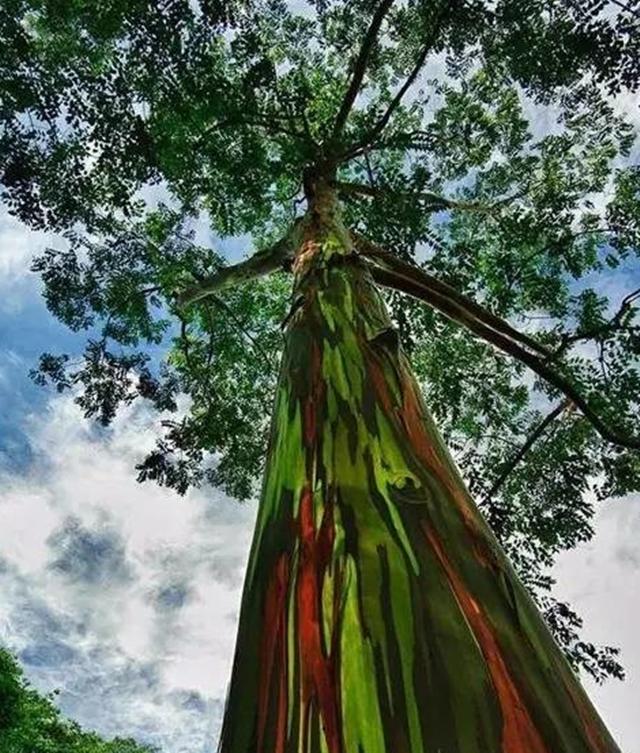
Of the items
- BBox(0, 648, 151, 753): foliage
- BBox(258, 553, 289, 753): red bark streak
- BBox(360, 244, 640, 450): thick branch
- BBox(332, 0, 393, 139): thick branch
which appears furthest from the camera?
BBox(0, 648, 151, 753): foliage

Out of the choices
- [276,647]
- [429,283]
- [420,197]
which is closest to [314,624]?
[276,647]

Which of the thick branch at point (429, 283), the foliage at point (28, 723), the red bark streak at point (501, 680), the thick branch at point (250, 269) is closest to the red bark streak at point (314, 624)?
the red bark streak at point (501, 680)

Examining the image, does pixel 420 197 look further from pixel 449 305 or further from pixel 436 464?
pixel 436 464

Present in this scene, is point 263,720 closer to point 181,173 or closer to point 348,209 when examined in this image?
point 181,173

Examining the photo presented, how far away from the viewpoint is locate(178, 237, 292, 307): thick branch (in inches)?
169

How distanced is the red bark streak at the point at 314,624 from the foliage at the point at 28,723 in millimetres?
12321

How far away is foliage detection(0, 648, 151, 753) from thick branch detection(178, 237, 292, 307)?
31.2ft

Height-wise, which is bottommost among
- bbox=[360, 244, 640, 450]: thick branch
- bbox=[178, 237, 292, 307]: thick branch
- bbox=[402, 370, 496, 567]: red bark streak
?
bbox=[402, 370, 496, 567]: red bark streak

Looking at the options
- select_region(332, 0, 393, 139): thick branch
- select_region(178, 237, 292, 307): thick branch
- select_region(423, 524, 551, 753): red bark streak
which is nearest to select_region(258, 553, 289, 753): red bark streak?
select_region(423, 524, 551, 753): red bark streak

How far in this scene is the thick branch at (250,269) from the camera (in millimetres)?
4289

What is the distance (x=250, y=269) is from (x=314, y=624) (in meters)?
3.72

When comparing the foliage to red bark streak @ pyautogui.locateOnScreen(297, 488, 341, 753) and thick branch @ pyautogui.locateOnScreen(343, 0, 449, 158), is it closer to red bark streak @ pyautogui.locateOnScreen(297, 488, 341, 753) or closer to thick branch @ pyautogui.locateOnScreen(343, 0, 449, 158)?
thick branch @ pyautogui.locateOnScreen(343, 0, 449, 158)

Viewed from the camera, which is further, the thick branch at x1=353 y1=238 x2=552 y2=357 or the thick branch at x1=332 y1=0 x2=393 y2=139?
the thick branch at x1=332 y1=0 x2=393 y2=139

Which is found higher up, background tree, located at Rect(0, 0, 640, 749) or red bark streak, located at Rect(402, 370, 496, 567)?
background tree, located at Rect(0, 0, 640, 749)
